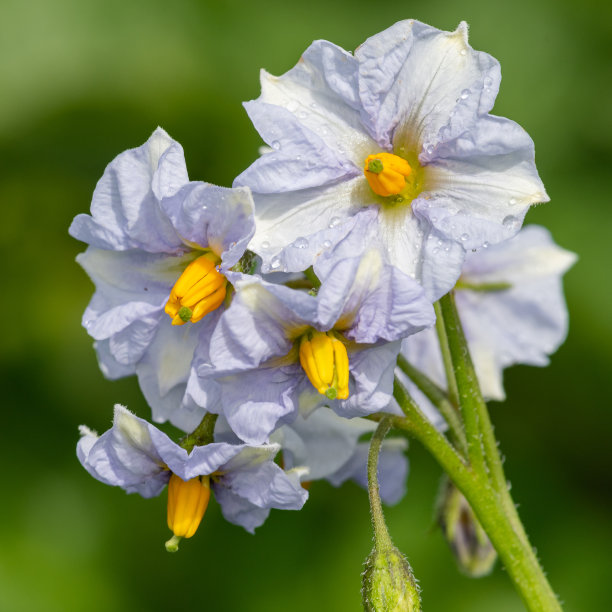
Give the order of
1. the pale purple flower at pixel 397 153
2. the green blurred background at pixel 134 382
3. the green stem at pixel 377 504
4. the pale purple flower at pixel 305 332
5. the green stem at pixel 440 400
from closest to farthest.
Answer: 1. the pale purple flower at pixel 305 332
2. the pale purple flower at pixel 397 153
3. the green stem at pixel 377 504
4. the green stem at pixel 440 400
5. the green blurred background at pixel 134 382

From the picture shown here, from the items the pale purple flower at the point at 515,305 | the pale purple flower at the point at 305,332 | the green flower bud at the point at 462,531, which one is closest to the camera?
the pale purple flower at the point at 305,332

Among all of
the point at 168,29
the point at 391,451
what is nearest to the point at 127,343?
the point at 391,451

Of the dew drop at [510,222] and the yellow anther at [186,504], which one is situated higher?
the dew drop at [510,222]

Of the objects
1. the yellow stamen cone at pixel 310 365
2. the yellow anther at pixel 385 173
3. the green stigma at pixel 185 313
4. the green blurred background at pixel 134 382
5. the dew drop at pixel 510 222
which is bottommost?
the green blurred background at pixel 134 382

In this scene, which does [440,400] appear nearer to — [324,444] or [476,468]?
[476,468]

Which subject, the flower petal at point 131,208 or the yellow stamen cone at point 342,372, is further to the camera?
the flower petal at point 131,208

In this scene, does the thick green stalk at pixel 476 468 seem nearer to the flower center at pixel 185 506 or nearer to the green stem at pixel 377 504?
the green stem at pixel 377 504

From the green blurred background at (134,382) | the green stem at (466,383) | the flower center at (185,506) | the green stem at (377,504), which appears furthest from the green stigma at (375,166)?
the green blurred background at (134,382)

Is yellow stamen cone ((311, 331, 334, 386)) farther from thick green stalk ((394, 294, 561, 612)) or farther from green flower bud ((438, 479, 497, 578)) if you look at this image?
green flower bud ((438, 479, 497, 578))

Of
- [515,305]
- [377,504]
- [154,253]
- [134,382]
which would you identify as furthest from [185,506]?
[134,382]
